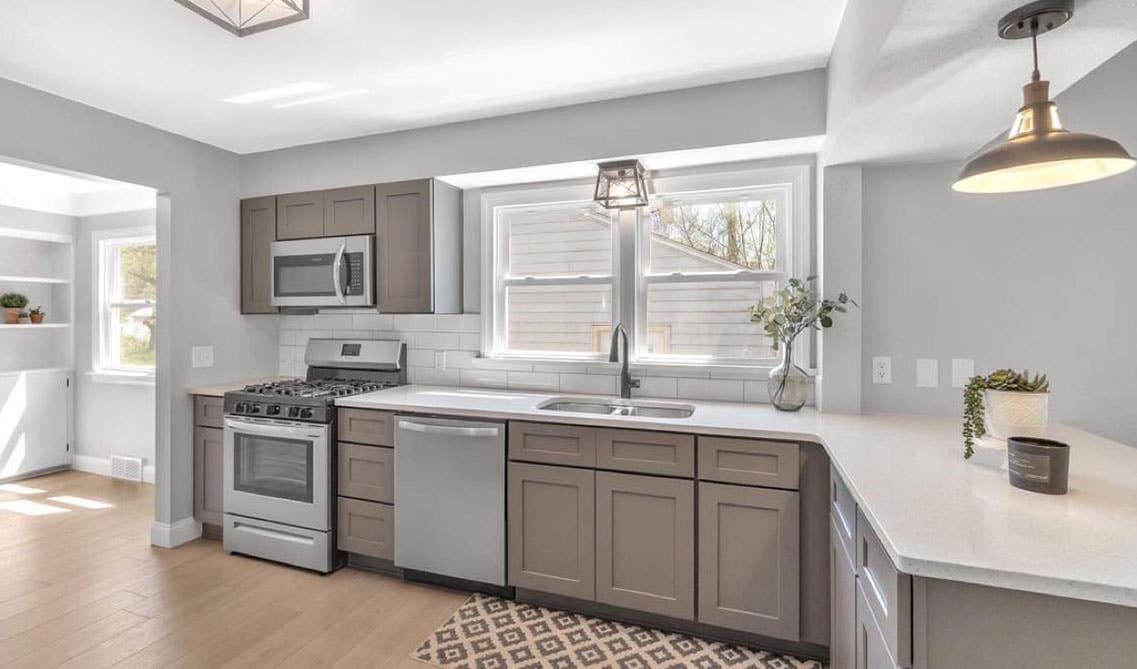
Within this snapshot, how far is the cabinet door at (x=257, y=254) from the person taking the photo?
3.52 metres

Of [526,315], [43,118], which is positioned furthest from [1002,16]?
[43,118]

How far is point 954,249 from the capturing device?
2.38 metres

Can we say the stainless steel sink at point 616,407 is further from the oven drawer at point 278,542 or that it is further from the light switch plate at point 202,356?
the light switch plate at point 202,356

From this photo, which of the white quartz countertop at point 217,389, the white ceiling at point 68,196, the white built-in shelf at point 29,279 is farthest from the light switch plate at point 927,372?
the white built-in shelf at point 29,279

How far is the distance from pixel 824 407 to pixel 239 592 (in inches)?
117

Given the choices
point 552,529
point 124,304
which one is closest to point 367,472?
point 552,529

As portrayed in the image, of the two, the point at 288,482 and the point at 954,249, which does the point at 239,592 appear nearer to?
the point at 288,482

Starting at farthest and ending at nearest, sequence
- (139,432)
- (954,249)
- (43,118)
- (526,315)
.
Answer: (139,432) < (526,315) < (43,118) < (954,249)

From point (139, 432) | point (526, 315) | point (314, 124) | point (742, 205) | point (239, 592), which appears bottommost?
point (239, 592)

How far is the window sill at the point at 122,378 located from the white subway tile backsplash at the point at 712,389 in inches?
171

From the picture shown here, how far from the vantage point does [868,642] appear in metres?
1.38

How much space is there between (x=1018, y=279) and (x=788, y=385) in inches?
41.1

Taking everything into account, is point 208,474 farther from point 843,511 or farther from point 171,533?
point 843,511

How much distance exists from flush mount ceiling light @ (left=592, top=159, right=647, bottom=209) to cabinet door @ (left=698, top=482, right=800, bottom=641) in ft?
4.79
